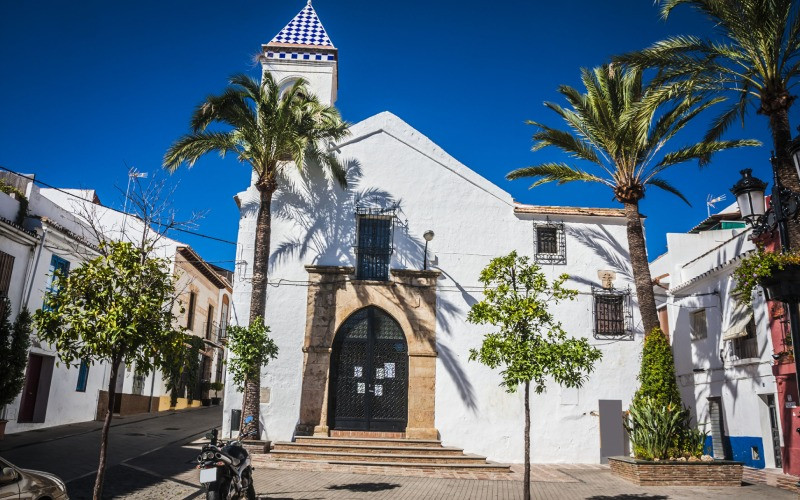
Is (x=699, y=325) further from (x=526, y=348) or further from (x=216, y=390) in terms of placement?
(x=216, y=390)

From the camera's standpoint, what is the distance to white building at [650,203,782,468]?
599 inches

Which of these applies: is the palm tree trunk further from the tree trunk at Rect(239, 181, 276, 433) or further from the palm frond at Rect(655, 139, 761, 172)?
the tree trunk at Rect(239, 181, 276, 433)

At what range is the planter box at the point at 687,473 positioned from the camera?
1276cm

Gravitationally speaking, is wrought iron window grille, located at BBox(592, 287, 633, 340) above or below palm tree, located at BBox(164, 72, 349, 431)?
below

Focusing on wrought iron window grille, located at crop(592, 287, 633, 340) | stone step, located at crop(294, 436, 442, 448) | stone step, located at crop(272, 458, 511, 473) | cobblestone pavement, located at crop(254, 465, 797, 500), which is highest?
wrought iron window grille, located at crop(592, 287, 633, 340)

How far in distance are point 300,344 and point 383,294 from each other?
2530mm

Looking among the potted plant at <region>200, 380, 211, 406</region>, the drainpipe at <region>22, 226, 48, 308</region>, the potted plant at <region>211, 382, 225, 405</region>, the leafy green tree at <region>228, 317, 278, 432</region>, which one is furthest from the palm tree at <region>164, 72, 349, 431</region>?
the potted plant at <region>211, 382, 225, 405</region>

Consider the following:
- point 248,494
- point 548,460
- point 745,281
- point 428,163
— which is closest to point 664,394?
point 548,460

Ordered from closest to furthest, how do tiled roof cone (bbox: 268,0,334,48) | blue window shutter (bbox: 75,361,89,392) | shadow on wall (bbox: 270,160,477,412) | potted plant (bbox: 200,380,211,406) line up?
shadow on wall (bbox: 270,160,477,412), tiled roof cone (bbox: 268,0,334,48), blue window shutter (bbox: 75,361,89,392), potted plant (bbox: 200,380,211,406)

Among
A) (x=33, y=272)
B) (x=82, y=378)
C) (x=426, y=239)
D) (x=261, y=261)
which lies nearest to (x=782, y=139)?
(x=426, y=239)

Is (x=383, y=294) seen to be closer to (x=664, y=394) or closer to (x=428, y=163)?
(x=428, y=163)

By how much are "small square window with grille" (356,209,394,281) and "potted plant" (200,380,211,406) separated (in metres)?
21.3

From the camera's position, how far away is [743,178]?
27.0ft

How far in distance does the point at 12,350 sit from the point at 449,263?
11.0 m
